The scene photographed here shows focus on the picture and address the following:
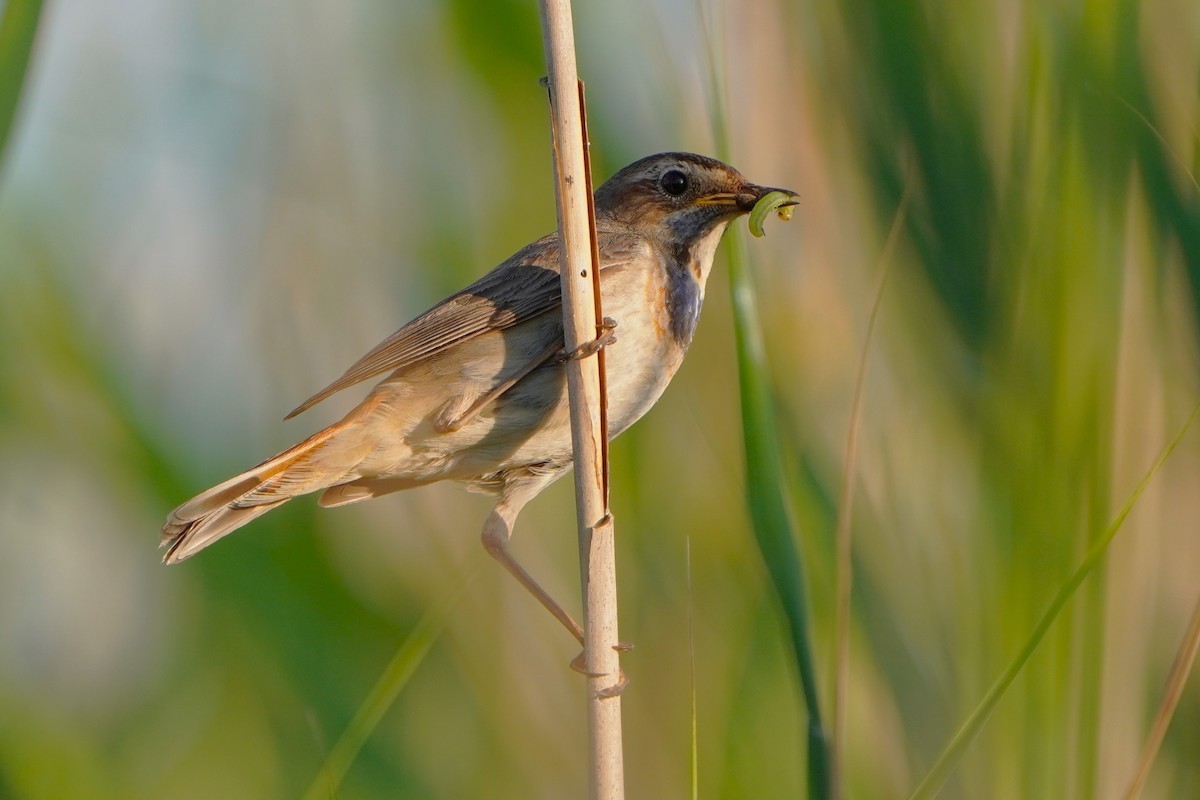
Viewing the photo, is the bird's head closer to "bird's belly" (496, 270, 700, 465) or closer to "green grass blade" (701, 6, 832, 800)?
"bird's belly" (496, 270, 700, 465)

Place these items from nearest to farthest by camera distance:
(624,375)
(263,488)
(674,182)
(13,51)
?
(13,51), (263,488), (624,375), (674,182)

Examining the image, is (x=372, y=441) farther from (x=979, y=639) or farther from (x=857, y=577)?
(x=979, y=639)

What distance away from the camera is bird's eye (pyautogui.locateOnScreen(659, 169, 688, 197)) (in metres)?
2.68

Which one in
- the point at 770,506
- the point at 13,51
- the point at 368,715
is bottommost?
the point at 368,715

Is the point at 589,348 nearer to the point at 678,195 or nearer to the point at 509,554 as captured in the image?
the point at 509,554

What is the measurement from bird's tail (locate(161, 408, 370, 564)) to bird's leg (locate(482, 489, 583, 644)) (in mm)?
318

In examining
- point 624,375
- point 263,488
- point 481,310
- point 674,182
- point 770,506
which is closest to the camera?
point 770,506

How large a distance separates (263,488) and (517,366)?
23.3 inches

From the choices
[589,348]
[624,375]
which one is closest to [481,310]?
[624,375]

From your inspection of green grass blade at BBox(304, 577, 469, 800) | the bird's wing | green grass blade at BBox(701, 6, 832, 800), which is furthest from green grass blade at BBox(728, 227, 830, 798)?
the bird's wing

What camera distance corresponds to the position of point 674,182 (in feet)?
8.85

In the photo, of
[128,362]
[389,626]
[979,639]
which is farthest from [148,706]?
[979,639]

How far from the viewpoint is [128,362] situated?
220 cm

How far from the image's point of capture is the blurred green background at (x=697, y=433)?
176cm
